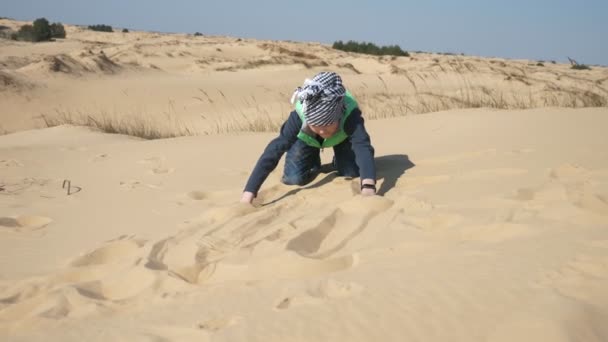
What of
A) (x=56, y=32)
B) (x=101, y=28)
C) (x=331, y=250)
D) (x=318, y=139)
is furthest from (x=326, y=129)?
(x=101, y=28)

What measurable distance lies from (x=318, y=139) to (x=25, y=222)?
6.83 ft

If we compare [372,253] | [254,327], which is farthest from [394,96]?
[254,327]

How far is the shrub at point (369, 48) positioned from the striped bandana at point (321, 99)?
2124 cm

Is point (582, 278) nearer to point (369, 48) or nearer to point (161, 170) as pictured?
point (161, 170)

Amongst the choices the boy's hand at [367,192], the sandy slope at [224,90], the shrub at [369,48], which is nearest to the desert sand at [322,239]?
the boy's hand at [367,192]

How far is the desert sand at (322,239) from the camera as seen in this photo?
5.56 feet

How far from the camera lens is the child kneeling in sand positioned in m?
3.56

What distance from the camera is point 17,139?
24.0ft

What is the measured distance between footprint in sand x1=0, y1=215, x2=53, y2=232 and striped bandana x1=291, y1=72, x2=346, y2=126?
184cm

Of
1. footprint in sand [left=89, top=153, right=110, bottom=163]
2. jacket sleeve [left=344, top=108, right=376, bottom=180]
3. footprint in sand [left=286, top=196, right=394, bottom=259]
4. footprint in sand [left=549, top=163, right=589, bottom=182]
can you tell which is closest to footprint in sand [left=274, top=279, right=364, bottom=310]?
footprint in sand [left=286, top=196, right=394, bottom=259]

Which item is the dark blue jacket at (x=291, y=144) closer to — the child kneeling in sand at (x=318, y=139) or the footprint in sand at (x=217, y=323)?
the child kneeling in sand at (x=318, y=139)

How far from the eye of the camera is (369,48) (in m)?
25.2

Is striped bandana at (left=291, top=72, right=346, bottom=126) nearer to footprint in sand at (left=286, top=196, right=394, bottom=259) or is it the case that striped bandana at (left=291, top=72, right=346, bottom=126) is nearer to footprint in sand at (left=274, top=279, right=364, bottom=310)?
footprint in sand at (left=286, top=196, right=394, bottom=259)

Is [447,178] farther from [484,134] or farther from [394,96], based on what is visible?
[394,96]
